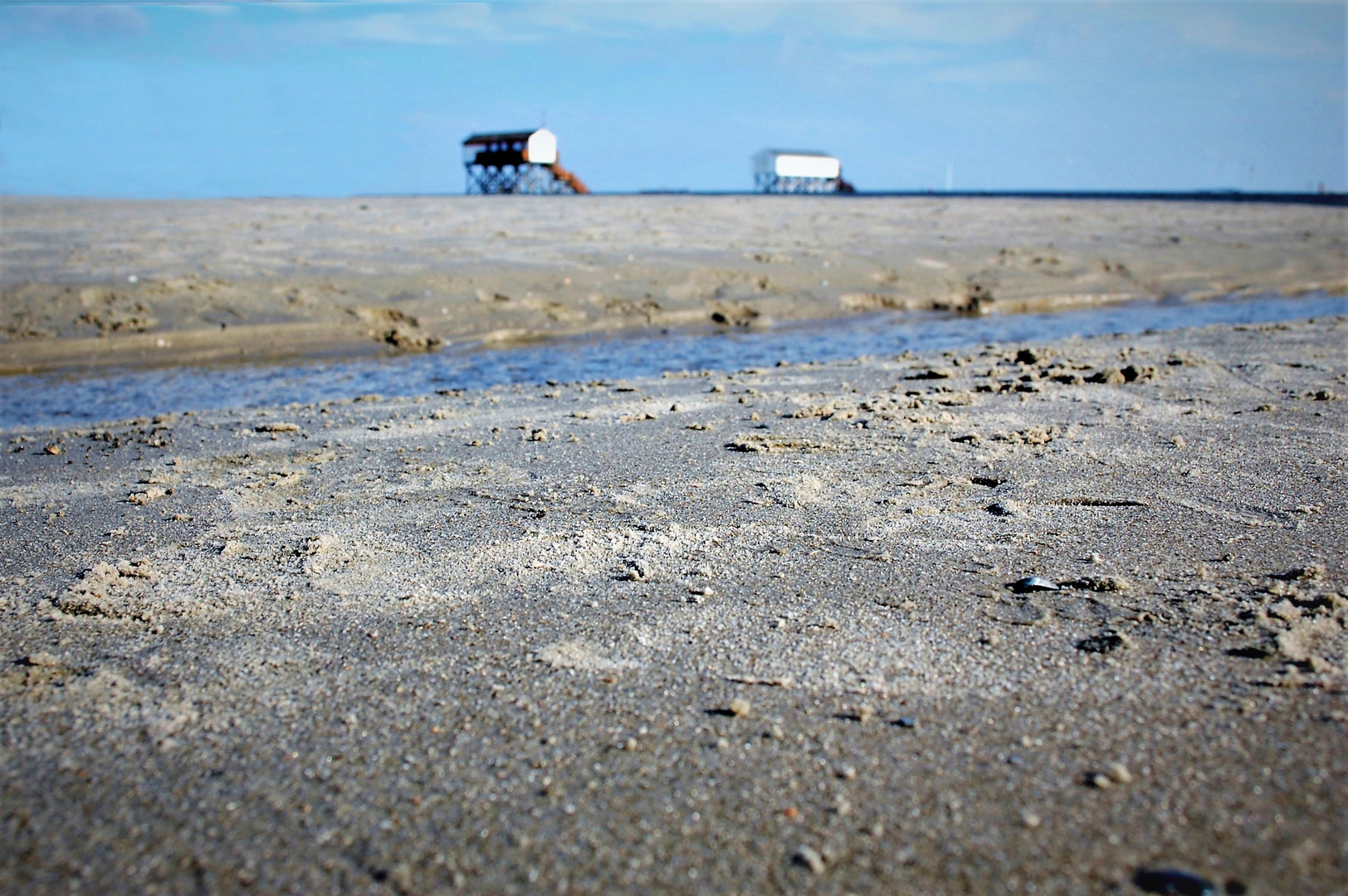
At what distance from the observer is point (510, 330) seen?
1091 cm

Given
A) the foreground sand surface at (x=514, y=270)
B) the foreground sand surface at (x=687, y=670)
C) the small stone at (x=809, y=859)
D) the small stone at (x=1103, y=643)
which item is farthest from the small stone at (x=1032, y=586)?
the foreground sand surface at (x=514, y=270)

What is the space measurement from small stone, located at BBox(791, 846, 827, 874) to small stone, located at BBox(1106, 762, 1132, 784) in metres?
0.66

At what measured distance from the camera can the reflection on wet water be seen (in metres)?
7.80

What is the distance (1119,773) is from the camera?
206cm

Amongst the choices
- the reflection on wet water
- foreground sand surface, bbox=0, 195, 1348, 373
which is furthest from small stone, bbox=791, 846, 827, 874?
foreground sand surface, bbox=0, 195, 1348, 373

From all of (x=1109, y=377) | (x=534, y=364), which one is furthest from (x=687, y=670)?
(x=534, y=364)

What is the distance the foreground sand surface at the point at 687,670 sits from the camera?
1897mm

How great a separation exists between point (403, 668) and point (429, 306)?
352 inches

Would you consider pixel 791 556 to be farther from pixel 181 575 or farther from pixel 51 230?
pixel 51 230

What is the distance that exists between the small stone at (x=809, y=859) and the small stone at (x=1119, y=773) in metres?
0.66

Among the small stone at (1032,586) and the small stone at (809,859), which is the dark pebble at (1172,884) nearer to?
the small stone at (809,859)

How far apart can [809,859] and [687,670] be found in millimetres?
796

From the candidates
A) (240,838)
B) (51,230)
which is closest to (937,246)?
(51,230)

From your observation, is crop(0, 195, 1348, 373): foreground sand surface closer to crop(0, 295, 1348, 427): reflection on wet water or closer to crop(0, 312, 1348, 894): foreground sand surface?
crop(0, 295, 1348, 427): reflection on wet water
